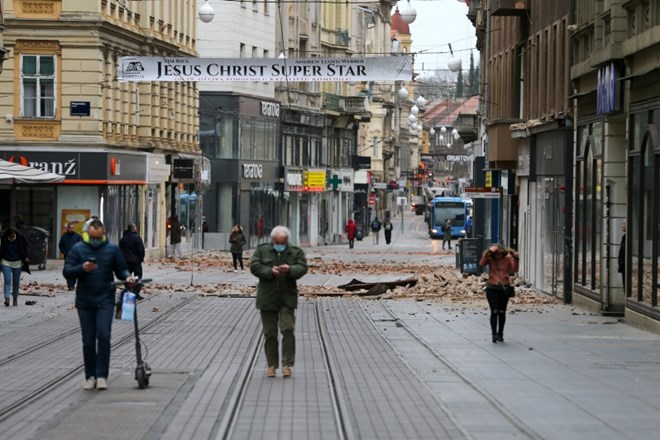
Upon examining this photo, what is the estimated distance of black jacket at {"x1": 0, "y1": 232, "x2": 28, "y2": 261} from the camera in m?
30.8

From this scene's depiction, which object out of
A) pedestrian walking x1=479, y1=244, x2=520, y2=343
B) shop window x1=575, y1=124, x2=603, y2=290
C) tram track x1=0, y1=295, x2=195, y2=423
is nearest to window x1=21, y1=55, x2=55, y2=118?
tram track x1=0, y1=295, x2=195, y2=423

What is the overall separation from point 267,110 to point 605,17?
55056 mm

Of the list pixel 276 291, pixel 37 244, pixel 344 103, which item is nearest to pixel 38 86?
pixel 37 244

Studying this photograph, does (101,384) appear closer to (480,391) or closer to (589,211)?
(480,391)

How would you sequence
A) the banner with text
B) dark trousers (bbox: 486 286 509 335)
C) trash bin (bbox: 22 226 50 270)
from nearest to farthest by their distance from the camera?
dark trousers (bbox: 486 286 509 335) → the banner with text → trash bin (bbox: 22 226 50 270)

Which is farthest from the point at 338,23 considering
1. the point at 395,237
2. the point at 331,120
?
the point at 395,237

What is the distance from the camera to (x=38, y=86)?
50.9 meters

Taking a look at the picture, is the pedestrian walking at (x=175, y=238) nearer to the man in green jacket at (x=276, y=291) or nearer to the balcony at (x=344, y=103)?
the balcony at (x=344, y=103)

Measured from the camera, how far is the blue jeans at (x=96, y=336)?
15.9 meters

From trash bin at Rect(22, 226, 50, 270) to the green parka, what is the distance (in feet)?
93.4

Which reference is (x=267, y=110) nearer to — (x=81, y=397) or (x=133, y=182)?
(x=133, y=182)

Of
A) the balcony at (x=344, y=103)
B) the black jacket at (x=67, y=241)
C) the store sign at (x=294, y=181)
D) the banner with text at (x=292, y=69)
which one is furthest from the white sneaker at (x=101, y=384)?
the balcony at (x=344, y=103)

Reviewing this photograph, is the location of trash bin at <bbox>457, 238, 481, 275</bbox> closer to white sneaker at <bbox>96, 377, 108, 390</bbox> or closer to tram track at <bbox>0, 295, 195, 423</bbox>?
tram track at <bbox>0, 295, 195, 423</bbox>

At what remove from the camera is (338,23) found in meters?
100
